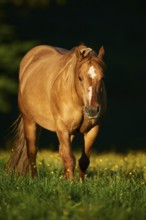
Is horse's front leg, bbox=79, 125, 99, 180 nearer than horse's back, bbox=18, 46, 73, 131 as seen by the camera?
Yes

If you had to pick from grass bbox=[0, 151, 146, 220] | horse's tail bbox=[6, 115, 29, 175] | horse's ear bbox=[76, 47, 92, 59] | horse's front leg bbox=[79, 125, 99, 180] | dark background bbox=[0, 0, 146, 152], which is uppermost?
horse's ear bbox=[76, 47, 92, 59]

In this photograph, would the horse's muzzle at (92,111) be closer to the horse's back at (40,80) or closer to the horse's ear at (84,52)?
the horse's ear at (84,52)

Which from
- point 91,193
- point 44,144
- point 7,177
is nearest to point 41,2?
point 44,144

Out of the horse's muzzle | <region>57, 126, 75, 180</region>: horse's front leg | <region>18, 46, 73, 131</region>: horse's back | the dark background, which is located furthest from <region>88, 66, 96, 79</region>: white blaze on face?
the dark background

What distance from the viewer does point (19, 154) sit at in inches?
416

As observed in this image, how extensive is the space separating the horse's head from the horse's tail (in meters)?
2.65

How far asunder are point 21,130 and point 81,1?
46.4 feet

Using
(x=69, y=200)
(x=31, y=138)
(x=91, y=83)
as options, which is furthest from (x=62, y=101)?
(x=69, y=200)

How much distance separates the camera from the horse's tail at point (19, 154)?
10344 millimetres

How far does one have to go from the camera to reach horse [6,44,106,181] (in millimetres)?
7922

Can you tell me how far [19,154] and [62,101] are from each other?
209 cm

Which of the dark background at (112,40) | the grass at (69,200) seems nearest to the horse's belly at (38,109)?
the grass at (69,200)

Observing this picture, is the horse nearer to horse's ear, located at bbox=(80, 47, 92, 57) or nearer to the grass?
horse's ear, located at bbox=(80, 47, 92, 57)

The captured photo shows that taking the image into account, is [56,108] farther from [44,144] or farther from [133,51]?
[133,51]
